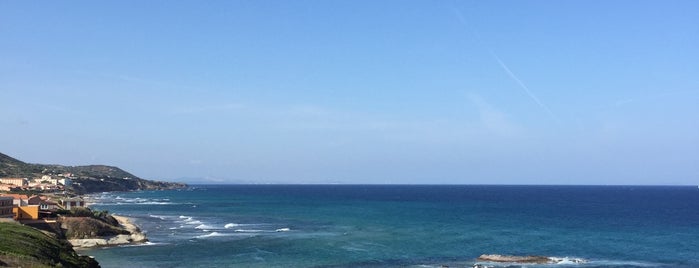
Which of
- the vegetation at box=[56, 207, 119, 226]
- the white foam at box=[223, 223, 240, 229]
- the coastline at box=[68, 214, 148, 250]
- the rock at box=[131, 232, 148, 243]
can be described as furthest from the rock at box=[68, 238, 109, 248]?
the white foam at box=[223, 223, 240, 229]

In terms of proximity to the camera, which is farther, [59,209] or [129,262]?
[59,209]

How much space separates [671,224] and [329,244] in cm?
6703

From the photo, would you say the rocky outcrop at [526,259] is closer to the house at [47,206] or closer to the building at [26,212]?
the building at [26,212]

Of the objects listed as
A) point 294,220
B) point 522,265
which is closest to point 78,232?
point 294,220

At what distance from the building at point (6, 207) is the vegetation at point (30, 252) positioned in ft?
81.1

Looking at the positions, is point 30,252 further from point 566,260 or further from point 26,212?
point 566,260

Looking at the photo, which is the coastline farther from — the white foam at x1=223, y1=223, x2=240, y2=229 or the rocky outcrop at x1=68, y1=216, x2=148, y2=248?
the white foam at x1=223, y1=223, x2=240, y2=229

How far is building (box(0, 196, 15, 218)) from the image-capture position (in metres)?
77.8

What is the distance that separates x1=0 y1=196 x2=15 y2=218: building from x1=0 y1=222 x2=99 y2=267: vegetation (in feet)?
81.1

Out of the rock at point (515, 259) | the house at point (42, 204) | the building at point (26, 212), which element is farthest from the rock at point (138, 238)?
the rock at point (515, 259)

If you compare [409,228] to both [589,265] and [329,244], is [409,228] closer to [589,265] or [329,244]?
[329,244]

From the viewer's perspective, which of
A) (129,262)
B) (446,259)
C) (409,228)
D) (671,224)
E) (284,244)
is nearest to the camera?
(129,262)

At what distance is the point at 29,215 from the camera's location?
8094 cm

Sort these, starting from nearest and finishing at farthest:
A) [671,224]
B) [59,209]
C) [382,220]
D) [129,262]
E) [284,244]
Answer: [129,262], [284,244], [59,209], [671,224], [382,220]
